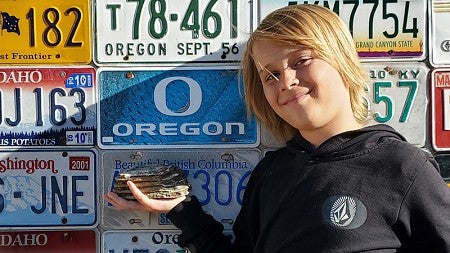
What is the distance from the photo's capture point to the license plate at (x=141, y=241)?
1.84m

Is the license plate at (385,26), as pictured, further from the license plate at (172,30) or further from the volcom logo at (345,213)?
the volcom logo at (345,213)

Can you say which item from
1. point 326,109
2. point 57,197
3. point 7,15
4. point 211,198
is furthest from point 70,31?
point 326,109

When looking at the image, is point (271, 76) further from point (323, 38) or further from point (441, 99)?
point (441, 99)

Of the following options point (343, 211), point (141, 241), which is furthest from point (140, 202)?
point (343, 211)

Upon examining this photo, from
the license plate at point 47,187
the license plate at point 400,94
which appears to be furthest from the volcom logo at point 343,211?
the license plate at point 47,187

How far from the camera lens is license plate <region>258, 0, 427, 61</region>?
1769 millimetres

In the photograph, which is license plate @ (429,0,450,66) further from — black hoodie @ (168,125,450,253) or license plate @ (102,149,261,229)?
license plate @ (102,149,261,229)

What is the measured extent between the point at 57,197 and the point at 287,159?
2.46 feet

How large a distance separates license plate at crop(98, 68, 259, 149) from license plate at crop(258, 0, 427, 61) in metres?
0.35

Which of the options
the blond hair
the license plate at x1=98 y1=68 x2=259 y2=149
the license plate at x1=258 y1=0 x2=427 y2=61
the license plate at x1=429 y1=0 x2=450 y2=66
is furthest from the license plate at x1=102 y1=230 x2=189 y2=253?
the license plate at x1=429 y1=0 x2=450 y2=66

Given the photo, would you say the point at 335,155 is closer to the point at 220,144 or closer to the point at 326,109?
the point at 326,109

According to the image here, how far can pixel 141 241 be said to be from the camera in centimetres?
185

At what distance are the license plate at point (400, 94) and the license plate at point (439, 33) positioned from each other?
51 millimetres

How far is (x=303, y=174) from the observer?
1.48 m
